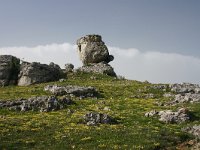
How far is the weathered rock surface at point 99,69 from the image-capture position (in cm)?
10482

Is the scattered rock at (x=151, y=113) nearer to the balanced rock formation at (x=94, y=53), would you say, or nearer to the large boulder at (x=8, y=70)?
the large boulder at (x=8, y=70)

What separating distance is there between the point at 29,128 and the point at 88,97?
86.7ft

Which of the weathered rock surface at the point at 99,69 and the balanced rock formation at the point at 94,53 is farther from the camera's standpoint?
the balanced rock formation at the point at 94,53

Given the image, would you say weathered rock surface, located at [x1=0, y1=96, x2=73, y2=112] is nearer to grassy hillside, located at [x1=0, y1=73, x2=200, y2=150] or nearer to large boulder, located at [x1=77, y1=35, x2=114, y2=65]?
grassy hillside, located at [x1=0, y1=73, x2=200, y2=150]

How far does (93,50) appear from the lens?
112 m

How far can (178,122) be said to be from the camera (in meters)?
53.4

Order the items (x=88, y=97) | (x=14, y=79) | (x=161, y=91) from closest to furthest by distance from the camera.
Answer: (x=88, y=97)
(x=161, y=91)
(x=14, y=79)

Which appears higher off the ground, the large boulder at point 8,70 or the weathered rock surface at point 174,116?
the large boulder at point 8,70

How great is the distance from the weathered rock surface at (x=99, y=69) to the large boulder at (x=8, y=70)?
17.4 metres

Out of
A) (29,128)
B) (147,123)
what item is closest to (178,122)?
(147,123)

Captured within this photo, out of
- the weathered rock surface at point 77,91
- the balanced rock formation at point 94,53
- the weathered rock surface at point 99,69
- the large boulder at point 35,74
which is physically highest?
the balanced rock formation at point 94,53

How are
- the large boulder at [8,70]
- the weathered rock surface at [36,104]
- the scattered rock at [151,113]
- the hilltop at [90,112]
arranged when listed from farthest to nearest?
the large boulder at [8,70] → the weathered rock surface at [36,104] → the scattered rock at [151,113] → the hilltop at [90,112]

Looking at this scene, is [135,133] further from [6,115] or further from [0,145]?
[6,115]

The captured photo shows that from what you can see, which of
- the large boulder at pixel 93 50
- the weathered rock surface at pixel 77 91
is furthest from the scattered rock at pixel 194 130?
the large boulder at pixel 93 50
